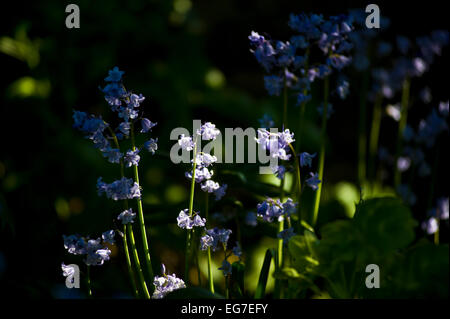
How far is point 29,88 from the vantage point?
1.98 m

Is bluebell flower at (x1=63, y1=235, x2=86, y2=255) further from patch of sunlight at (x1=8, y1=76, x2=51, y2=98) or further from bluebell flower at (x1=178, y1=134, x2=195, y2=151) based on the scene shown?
patch of sunlight at (x1=8, y1=76, x2=51, y2=98)

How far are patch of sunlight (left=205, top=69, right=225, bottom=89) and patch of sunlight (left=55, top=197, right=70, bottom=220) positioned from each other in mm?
961

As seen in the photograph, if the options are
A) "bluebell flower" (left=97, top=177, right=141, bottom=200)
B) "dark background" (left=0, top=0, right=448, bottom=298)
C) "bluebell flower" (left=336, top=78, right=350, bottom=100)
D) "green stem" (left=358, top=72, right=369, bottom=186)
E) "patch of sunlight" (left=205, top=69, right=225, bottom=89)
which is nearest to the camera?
"bluebell flower" (left=97, top=177, right=141, bottom=200)

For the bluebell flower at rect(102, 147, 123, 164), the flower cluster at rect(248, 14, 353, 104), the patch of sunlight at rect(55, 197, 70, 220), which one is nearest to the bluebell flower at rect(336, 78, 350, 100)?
the flower cluster at rect(248, 14, 353, 104)

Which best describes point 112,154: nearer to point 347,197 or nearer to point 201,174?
point 201,174

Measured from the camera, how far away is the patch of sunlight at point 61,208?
1979 millimetres

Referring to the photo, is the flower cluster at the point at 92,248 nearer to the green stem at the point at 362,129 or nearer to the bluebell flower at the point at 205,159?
the bluebell flower at the point at 205,159

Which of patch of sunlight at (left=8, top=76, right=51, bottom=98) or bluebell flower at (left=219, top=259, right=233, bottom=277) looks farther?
patch of sunlight at (left=8, top=76, right=51, bottom=98)

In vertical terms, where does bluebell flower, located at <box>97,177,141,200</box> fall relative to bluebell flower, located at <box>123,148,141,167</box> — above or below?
below

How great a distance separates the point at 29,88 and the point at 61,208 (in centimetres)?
54

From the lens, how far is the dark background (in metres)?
1.87

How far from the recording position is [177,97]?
7.23ft
